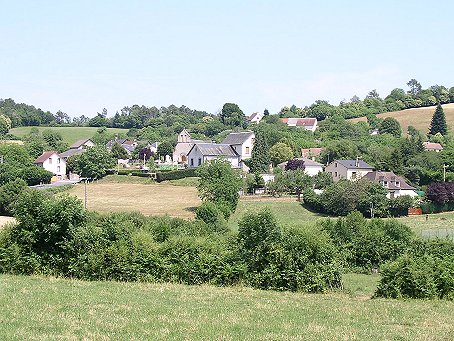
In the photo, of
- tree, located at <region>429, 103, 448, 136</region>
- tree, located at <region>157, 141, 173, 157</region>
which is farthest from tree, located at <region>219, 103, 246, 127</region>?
tree, located at <region>429, 103, 448, 136</region>

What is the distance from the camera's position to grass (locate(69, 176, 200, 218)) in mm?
54569

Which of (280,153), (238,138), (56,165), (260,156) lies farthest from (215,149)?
(56,165)

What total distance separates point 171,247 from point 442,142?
9237 cm

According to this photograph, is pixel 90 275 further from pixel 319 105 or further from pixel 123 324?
pixel 319 105

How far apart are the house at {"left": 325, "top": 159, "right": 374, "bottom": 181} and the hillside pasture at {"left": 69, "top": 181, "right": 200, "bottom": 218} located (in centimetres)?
1958

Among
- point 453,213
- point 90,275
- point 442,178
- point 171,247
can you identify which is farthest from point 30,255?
point 442,178

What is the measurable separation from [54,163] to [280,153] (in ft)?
108

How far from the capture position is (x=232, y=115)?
144 meters

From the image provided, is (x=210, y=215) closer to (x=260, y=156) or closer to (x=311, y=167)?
(x=260, y=156)

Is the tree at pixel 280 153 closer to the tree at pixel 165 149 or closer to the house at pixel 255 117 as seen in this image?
the tree at pixel 165 149

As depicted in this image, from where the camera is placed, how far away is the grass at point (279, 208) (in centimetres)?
5297

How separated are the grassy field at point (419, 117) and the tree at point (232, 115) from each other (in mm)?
27744

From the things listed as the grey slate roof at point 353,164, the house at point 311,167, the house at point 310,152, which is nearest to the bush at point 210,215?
the grey slate roof at point 353,164

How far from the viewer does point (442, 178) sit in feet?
224
